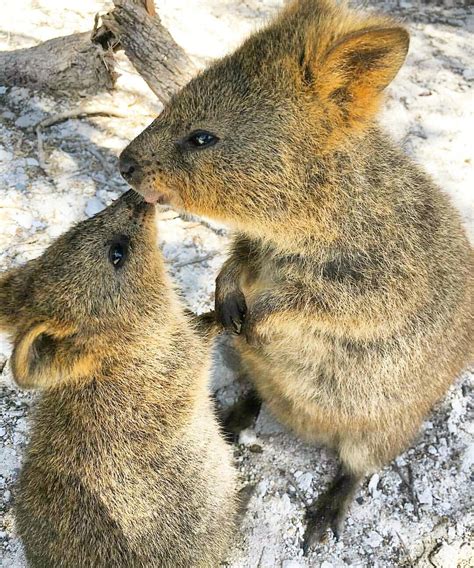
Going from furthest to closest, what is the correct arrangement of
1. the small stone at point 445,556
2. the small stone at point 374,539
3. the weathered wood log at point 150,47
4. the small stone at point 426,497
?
1. the weathered wood log at point 150,47
2. the small stone at point 426,497
3. the small stone at point 374,539
4. the small stone at point 445,556

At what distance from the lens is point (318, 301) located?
10.4 feet

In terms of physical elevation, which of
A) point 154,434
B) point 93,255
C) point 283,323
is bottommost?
point 154,434

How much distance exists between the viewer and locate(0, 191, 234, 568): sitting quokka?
303cm

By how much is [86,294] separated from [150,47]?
7.66 feet

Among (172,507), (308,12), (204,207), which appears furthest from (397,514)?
(308,12)

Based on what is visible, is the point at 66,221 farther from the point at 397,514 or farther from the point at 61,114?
the point at 397,514

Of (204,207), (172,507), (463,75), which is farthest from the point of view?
(463,75)

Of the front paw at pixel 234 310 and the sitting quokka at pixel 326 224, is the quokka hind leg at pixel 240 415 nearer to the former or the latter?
the sitting quokka at pixel 326 224

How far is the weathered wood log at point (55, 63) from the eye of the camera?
17.6 feet

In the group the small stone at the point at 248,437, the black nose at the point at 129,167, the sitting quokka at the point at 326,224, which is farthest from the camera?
the small stone at the point at 248,437

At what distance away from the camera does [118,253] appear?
10.3ft

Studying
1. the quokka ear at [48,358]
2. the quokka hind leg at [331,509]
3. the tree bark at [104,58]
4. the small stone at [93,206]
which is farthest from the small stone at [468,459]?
the tree bark at [104,58]

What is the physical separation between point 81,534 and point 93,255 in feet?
4.09

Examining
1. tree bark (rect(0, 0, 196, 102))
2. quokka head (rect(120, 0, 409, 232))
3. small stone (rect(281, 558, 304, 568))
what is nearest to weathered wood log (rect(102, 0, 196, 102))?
tree bark (rect(0, 0, 196, 102))
